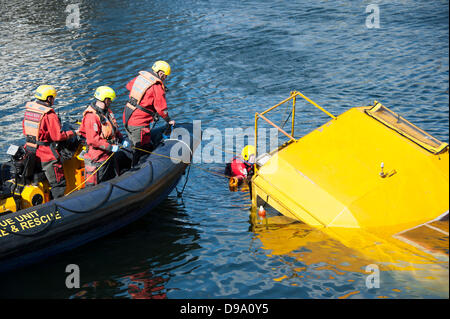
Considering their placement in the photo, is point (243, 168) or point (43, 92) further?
point (243, 168)

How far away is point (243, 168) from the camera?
9711mm

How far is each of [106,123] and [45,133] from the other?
90 cm

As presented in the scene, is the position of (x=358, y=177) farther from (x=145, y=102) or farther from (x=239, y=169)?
(x=145, y=102)

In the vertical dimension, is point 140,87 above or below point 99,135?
above

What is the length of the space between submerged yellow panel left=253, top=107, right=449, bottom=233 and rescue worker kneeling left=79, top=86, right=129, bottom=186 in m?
2.40

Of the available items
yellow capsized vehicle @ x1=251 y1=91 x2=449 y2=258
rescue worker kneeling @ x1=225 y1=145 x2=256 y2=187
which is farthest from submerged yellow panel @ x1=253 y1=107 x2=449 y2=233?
rescue worker kneeling @ x1=225 y1=145 x2=256 y2=187

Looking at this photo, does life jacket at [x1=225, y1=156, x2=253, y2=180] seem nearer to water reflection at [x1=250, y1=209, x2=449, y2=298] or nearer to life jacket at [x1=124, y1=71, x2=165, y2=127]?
water reflection at [x1=250, y1=209, x2=449, y2=298]

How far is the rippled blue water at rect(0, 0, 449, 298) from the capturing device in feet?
23.4

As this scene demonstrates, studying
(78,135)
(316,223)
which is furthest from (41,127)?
(316,223)

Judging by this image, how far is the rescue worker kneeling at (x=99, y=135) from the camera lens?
7681mm

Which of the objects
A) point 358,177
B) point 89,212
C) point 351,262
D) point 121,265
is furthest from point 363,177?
point 89,212

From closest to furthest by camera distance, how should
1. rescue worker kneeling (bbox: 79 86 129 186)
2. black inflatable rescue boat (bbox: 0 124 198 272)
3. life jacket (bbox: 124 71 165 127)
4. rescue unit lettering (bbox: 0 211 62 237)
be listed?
1. rescue unit lettering (bbox: 0 211 62 237)
2. black inflatable rescue boat (bbox: 0 124 198 272)
3. rescue worker kneeling (bbox: 79 86 129 186)
4. life jacket (bbox: 124 71 165 127)

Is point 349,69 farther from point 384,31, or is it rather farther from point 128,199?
point 128,199
